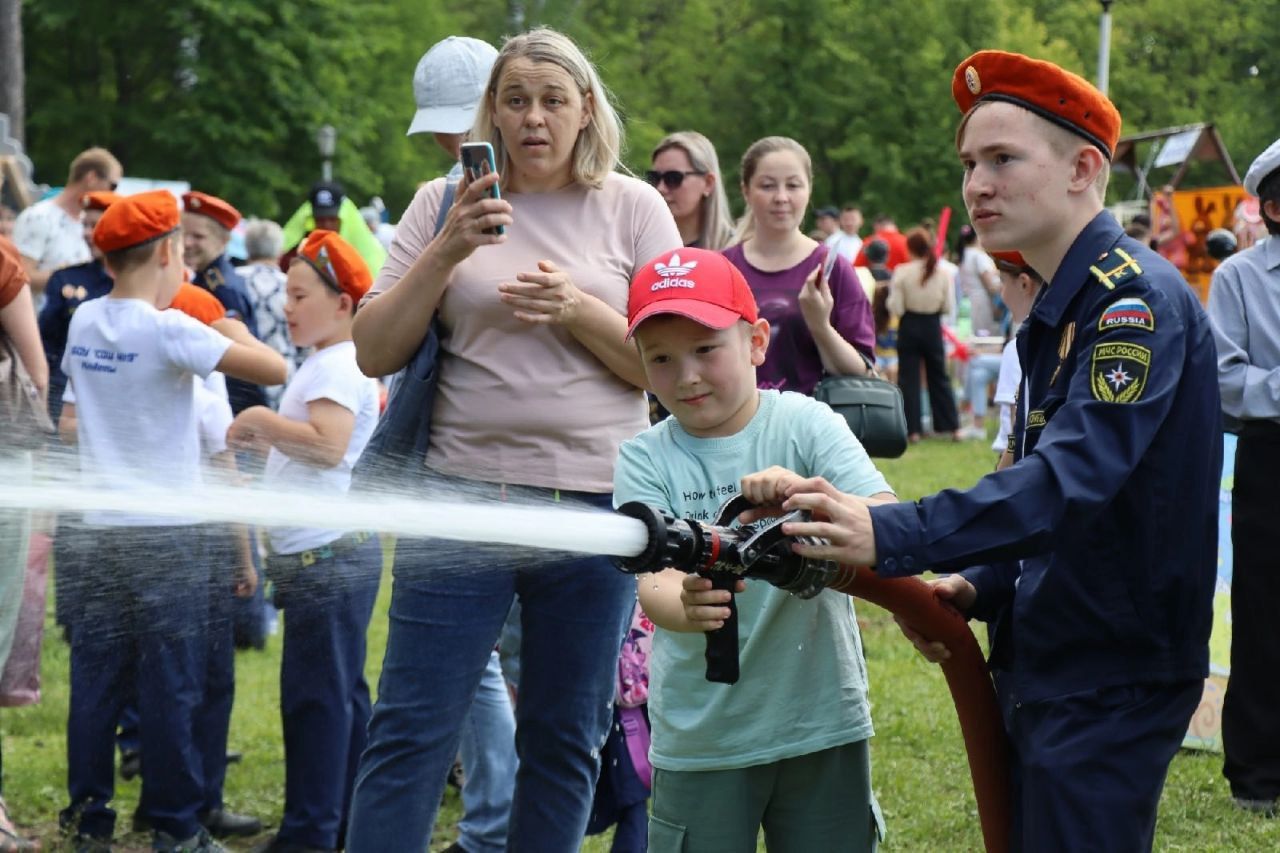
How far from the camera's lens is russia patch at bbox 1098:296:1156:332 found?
2924 millimetres

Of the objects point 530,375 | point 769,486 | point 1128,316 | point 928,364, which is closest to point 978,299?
point 928,364

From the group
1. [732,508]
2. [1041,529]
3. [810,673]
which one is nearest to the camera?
[1041,529]

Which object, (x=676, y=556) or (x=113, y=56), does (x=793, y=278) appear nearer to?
(x=676, y=556)

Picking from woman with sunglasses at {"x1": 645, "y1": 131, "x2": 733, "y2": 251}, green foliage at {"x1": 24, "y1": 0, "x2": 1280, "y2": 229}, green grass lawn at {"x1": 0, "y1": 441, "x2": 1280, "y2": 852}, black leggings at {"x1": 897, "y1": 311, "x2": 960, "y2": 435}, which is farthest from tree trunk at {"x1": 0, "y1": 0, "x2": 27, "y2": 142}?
woman with sunglasses at {"x1": 645, "y1": 131, "x2": 733, "y2": 251}

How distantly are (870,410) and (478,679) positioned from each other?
1.92 m

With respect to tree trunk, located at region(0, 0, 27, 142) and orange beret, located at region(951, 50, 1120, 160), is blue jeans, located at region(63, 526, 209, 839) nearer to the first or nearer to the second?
orange beret, located at region(951, 50, 1120, 160)

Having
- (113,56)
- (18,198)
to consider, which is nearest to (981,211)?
(18,198)

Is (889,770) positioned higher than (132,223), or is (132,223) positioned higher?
(132,223)

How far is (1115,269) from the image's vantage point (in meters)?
3.02

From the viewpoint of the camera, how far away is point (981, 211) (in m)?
3.09

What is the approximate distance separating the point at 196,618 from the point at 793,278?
8.34 feet

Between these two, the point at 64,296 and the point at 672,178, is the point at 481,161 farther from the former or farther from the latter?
the point at 64,296

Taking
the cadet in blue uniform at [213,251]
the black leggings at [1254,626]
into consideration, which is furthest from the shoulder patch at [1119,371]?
the cadet in blue uniform at [213,251]

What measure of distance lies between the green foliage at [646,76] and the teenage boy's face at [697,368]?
102 ft
